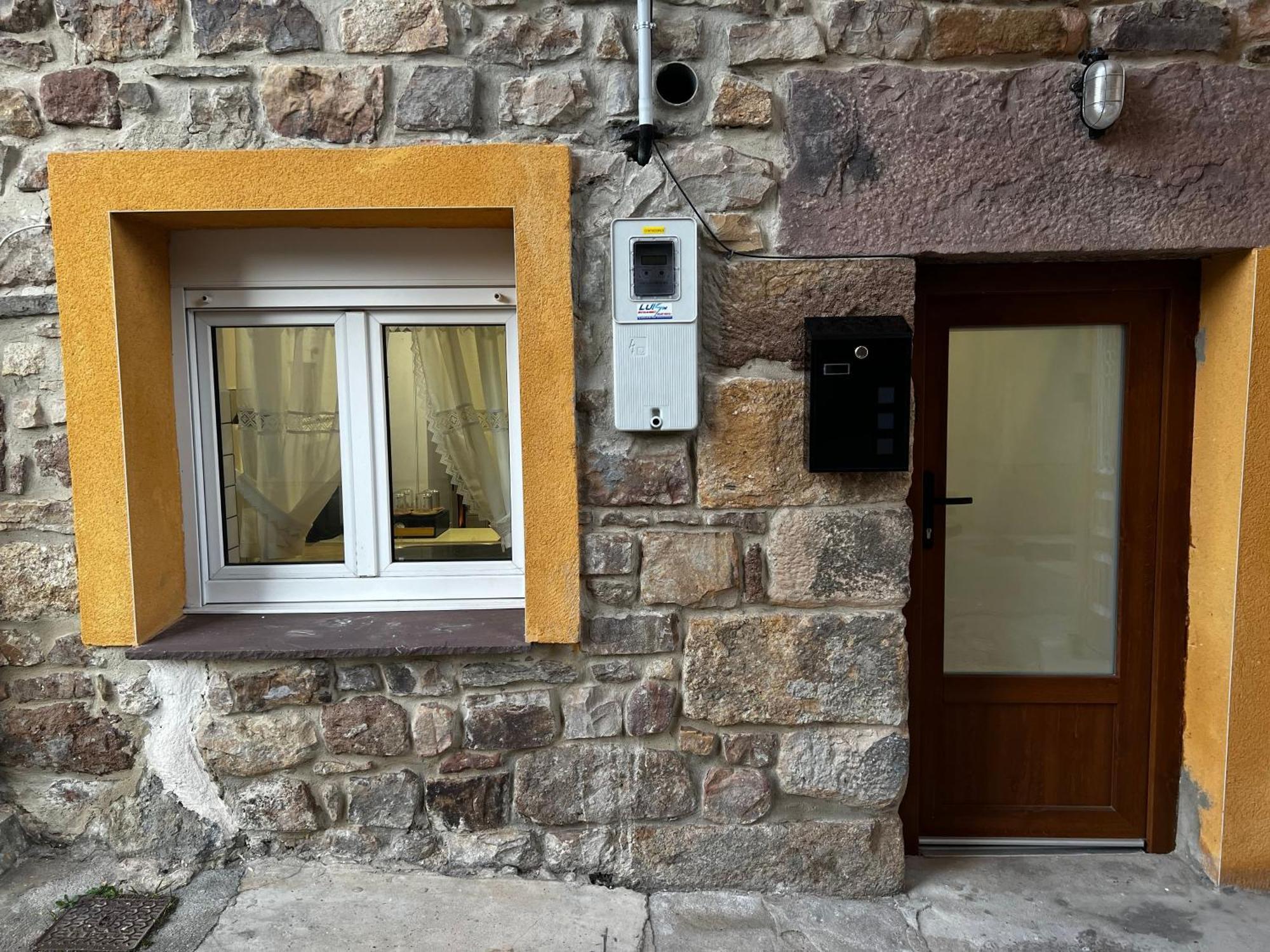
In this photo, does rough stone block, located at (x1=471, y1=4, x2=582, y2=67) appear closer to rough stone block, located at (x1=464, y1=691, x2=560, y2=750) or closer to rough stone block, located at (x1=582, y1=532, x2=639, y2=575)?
rough stone block, located at (x1=582, y1=532, x2=639, y2=575)

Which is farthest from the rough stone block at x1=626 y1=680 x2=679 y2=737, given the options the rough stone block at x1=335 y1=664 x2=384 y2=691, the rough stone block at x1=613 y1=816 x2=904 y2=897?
the rough stone block at x1=335 y1=664 x2=384 y2=691

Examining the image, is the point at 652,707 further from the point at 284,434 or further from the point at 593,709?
the point at 284,434

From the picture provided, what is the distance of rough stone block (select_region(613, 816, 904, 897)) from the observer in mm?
2451

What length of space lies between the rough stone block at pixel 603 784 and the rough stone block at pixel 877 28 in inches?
83.2

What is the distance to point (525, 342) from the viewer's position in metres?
2.27

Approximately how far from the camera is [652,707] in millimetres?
2416

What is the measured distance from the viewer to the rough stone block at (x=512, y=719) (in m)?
2.43

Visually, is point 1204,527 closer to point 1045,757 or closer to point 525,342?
point 1045,757

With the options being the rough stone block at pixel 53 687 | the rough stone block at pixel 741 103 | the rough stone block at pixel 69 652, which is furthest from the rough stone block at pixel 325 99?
the rough stone block at pixel 53 687

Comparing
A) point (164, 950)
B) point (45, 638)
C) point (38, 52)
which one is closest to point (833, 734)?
point (164, 950)

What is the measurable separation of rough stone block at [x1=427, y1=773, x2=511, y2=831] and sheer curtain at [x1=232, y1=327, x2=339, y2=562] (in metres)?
0.93

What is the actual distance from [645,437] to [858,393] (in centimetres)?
61

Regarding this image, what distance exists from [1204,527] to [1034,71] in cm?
147

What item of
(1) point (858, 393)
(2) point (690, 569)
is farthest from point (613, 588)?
(1) point (858, 393)
